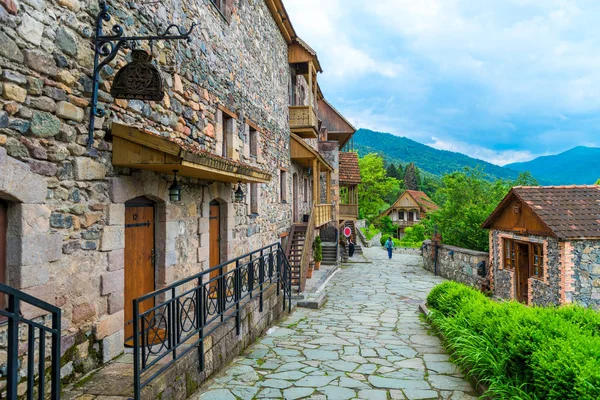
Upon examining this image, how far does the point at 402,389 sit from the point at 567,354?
1.83m

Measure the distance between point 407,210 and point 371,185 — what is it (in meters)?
6.52

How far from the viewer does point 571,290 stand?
35.6 feet

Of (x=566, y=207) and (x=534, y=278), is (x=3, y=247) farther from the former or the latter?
(x=566, y=207)

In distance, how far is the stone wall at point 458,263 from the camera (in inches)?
603

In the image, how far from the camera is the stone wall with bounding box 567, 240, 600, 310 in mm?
10828

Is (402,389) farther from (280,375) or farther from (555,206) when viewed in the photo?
(555,206)

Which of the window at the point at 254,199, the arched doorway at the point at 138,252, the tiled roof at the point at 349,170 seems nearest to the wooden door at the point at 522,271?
the window at the point at 254,199

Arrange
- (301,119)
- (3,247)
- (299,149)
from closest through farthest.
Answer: (3,247)
(299,149)
(301,119)

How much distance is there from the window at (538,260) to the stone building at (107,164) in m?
8.58

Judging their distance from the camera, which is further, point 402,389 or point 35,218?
point 402,389

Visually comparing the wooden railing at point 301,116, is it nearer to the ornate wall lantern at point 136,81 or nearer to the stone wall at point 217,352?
the stone wall at point 217,352

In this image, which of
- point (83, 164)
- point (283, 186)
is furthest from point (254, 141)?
point (83, 164)

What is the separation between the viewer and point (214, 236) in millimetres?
8570

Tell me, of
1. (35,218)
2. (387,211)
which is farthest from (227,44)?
(387,211)
